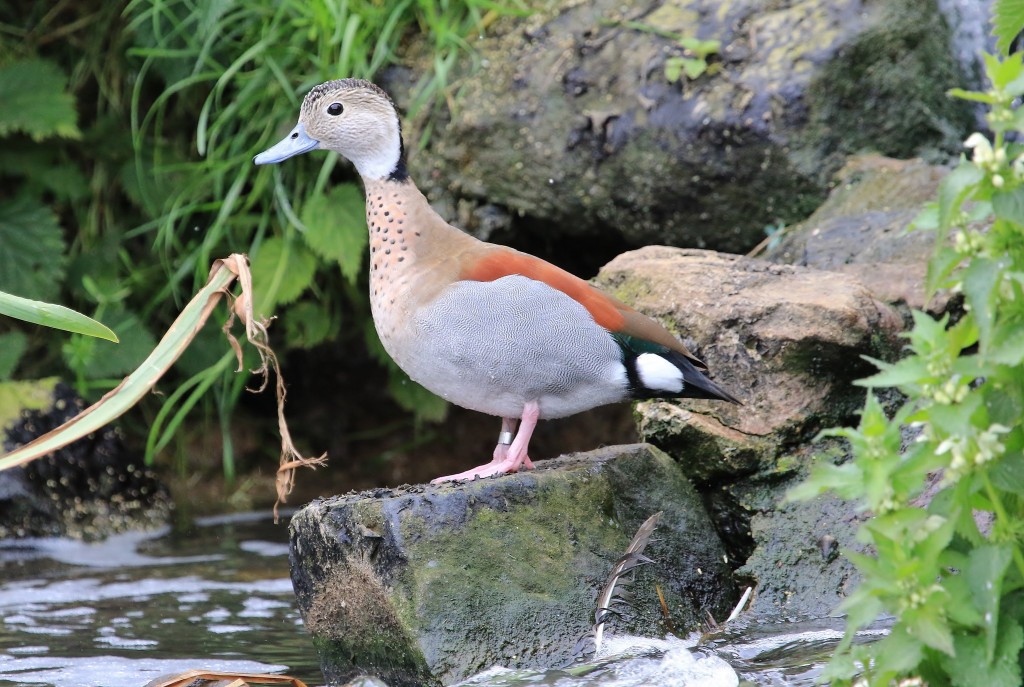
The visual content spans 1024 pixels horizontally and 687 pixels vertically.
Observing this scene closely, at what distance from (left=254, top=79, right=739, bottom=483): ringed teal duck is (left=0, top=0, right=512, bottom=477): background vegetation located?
1.61 metres

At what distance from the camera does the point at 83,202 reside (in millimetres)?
6070

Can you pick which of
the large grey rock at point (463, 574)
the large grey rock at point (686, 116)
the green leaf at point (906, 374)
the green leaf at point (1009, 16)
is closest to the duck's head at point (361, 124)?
the large grey rock at point (463, 574)

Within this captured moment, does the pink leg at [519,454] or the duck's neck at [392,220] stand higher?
the duck's neck at [392,220]

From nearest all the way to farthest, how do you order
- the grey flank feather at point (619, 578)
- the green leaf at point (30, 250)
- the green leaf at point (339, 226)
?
the grey flank feather at point (619, 578), the green leaf at point (339, 226), the green leaf at point (30, 250)

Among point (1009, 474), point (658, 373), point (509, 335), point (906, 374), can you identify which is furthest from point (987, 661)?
point (509, 335)

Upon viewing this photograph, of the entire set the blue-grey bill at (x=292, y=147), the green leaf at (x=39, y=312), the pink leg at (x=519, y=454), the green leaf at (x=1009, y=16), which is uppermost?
the green leaf at (x=1009, y=16)

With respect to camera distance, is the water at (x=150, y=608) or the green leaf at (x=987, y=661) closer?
the green leaf at (x=987, y=661)

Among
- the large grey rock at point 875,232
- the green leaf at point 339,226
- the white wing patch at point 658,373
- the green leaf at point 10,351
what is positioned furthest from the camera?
the green leaf at point 10,351

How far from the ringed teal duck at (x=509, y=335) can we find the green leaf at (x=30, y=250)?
2587mm

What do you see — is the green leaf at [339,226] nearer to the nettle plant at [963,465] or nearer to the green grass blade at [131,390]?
the green grass blade at [131,390]

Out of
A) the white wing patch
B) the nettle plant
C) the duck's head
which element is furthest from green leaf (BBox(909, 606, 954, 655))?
the duck's head

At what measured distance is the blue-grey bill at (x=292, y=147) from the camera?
378 centimetres

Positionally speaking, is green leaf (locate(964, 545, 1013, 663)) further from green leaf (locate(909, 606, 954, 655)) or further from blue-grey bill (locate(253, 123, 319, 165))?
blue-grey bill (locate(253, 123, 319, 165))

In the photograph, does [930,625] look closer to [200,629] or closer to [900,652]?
[900,652]
